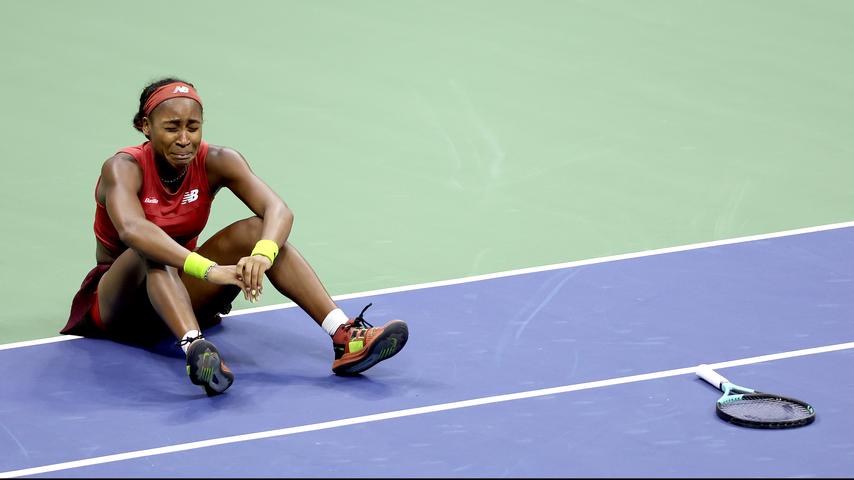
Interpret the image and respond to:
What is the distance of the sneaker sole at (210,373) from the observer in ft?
20.1

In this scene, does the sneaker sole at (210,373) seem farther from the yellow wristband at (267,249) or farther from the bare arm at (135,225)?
the yellow wristband at (267,249)

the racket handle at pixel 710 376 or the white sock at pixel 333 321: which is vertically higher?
the racket handle at pixel 710 376

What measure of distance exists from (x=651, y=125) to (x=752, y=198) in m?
1.15

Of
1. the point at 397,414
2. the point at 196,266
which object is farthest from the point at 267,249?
the point at 397,414

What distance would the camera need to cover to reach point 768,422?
5.86 m

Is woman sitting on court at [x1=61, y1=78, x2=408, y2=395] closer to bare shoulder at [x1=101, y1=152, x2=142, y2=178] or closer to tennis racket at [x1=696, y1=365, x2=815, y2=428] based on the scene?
bare shoulder at [x1=101, y1=152, x2=142, y2=178]

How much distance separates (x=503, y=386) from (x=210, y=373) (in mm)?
1239

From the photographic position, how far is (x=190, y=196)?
672 cm

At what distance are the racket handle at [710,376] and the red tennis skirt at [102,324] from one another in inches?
82.8

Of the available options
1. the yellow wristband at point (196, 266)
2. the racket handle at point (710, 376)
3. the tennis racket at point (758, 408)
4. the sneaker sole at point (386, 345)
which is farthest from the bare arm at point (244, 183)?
the tennis racket at point (758, 408)

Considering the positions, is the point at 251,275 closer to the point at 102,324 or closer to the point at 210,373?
the point at 210,373

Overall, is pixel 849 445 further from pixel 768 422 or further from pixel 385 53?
pixel 385 53

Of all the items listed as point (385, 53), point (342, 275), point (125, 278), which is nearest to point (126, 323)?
point (125, 278)

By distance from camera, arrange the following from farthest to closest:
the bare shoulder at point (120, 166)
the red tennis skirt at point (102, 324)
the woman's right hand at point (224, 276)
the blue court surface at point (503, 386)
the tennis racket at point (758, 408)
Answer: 1. the red tennis skirt at point (102, 324)
2. the bare shoulder at point (120, 166)
3. the woman's right hand at point (224, 276)
4. the tennis racket at point (758, 408)
5. the blue court surface at point (503, 386)
